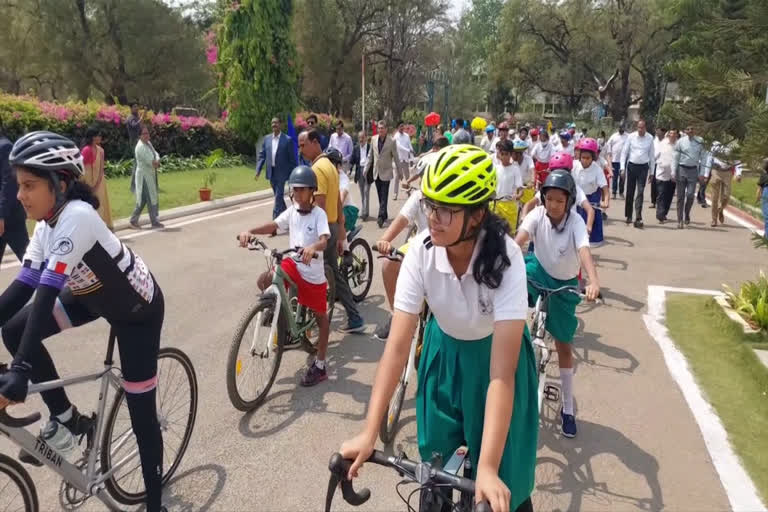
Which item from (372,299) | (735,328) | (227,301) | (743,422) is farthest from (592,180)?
(227,301)

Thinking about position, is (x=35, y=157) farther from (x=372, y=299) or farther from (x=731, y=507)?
(x=372, y=299)

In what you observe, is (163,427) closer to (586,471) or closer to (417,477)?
(417,477)

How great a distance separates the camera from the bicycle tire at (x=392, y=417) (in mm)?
3988

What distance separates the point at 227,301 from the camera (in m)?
6.91

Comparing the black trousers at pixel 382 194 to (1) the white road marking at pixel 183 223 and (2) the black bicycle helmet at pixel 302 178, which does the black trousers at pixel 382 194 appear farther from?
(2) the black bicycle helmet at pixel 302 178

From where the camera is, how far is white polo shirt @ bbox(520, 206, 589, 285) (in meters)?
4.38

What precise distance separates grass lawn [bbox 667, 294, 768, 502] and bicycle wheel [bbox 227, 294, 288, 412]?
11.3ft

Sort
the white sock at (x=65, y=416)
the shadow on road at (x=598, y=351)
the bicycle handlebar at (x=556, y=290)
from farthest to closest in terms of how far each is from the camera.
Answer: the shadow on road at (x=598, y=351) → the bicycle handlebar at (x=556, y=290) → the white sock at (x=65, y=416)

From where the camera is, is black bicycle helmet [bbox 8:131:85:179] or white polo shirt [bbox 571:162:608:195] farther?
white polo shirt [bbox 571:162:608:195]

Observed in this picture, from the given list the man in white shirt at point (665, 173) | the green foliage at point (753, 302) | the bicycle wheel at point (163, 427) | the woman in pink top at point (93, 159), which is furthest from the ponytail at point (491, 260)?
the man in white shirt at point (665, 173)

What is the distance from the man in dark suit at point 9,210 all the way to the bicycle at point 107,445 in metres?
3.01

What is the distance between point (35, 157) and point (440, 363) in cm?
194

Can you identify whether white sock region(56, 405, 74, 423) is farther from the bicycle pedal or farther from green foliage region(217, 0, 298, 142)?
green foliage region(217, 0, 298, 142)

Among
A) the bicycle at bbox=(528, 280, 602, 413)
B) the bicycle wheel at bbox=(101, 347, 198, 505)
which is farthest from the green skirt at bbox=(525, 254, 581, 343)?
the bicycle wheel at bbox=(101, 347, 198, 505)
